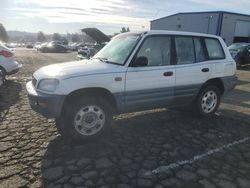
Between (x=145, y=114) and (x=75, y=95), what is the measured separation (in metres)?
2.49

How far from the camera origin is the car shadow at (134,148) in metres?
3.88

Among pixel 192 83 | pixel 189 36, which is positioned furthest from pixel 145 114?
pixel 189 36

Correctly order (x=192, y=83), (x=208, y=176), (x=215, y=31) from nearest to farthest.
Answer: (x=208, y=176) → (x=192, y=83) → (x=215, y=31)

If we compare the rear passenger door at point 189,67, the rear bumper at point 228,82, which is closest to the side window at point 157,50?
the rear passenger door at point 189,67

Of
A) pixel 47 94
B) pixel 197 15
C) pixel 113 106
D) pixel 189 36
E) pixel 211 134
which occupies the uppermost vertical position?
pixel 197 15

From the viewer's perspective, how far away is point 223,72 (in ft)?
22.0

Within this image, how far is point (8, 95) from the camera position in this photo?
8227 mm

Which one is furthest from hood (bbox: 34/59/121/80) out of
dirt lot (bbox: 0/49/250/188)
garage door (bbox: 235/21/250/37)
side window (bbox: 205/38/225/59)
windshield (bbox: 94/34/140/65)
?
garage door (bbox: 235/21/250/37)

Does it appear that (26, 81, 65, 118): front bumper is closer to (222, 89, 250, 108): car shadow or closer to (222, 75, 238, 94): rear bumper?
(222, 75, 238, 94): rear bumper

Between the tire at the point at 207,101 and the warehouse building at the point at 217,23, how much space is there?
29.5 meters

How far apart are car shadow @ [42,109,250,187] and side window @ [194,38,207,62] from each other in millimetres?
1437

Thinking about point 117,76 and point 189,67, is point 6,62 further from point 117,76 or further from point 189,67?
point 189,67

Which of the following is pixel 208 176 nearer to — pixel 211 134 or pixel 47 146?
pixel 211 134

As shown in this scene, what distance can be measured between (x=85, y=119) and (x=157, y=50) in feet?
6.64
